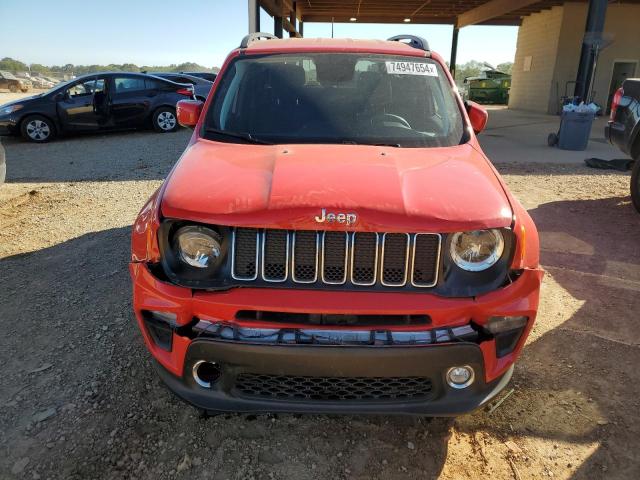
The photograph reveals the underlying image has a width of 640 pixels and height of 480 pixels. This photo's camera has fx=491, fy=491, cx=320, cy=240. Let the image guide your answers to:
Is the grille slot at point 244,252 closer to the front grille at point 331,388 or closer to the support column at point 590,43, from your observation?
the front grille at point 331,388

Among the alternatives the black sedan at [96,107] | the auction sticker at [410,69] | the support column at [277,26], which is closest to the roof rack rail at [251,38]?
the auction sticker at [410,69]

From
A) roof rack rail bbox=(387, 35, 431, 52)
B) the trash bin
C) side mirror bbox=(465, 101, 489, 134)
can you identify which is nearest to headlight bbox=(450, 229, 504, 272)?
side mirror bbox=(465, 101, 489, 134)

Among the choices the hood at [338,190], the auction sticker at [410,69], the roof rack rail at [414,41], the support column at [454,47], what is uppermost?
the support column at [454,47]

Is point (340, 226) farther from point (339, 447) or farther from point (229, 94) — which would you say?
point (229, 94)

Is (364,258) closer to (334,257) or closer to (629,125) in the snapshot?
(334,257)

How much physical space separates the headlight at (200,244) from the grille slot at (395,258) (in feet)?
→ 2.29

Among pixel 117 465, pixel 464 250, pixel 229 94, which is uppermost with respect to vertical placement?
pixel 229 94

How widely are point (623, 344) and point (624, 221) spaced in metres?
3.18

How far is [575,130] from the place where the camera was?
10.5 metres

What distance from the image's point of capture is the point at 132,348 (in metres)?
3.16

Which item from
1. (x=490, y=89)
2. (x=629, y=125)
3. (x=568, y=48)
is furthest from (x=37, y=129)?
(x=490, y=89)

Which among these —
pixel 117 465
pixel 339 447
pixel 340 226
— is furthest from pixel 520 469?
pixel 117 465

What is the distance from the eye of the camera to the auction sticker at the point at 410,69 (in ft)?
10.8

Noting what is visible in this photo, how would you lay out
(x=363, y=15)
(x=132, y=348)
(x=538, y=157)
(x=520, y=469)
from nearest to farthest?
(x=520, y=469) < (x=132, y=348) < (x=538, y=157) < (x=363, y=15)
